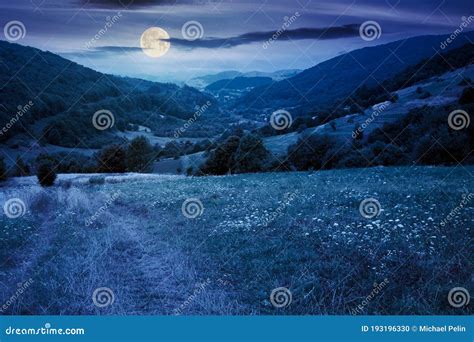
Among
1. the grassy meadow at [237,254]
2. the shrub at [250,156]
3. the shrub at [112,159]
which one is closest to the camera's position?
the grassy meadow at [237,254]

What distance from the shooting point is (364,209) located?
808 centimetres

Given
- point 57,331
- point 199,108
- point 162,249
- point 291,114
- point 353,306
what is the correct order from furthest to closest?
point 291,114 → point 199,108 → point 162,249 → point 57,331 → point 353,306

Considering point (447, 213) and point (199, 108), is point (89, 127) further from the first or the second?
point (447, 213)

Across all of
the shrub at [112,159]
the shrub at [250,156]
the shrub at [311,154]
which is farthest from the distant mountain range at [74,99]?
the shrub at [311,154]

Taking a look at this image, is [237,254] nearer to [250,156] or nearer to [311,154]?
[250,156]

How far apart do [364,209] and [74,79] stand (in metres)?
6.88

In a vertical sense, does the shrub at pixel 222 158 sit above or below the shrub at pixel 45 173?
above

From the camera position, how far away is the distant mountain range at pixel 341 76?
8.18 metres

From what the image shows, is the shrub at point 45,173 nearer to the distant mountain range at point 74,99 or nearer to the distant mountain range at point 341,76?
the distant mountain range at point 74,99

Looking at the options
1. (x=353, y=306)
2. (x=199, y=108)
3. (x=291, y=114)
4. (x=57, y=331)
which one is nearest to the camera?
(x=353, y=306)

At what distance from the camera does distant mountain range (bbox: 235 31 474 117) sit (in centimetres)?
818

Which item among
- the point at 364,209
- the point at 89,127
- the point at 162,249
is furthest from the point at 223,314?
the point at 89,127

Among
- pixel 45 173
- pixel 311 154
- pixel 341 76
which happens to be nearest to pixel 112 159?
pixel 45 173

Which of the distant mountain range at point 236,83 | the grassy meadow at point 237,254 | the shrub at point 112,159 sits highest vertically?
the distant mountain range at point 236,83
